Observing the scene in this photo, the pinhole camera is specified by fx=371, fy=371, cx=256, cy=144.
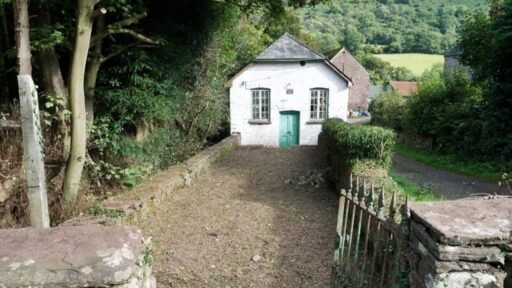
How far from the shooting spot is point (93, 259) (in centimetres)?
186

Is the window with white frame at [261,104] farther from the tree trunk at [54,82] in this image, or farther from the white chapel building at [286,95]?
the tree trunk at [54,82]

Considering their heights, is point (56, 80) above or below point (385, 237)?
above

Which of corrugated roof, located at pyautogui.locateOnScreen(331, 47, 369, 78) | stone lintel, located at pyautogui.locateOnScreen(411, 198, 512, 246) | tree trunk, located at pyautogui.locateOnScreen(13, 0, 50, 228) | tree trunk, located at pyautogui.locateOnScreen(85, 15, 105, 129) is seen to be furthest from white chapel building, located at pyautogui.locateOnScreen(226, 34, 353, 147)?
corrugated roof, located at pyautogui.locateOnScreen(331, 47, 369, 78)

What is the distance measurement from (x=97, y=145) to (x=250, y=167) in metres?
5.16

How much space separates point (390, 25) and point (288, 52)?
73.2 m

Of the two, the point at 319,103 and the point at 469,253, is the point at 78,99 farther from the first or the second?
the point at 319,103

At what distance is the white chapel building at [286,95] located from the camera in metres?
18.3

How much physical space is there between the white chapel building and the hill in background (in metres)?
54.2

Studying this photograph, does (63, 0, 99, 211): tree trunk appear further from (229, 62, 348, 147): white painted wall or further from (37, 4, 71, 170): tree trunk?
(229, 62, 348, 147): white painted wall

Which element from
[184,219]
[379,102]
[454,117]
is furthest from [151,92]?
[379,102]

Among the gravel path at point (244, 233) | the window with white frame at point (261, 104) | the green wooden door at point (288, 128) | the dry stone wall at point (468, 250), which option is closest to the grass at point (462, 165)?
the green wooden door at point (288, 128)

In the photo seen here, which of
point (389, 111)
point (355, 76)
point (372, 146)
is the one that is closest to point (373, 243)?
point (372, 146)

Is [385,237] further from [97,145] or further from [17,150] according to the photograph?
[97,145]

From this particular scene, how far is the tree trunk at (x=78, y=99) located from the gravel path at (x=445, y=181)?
816 centimetres
